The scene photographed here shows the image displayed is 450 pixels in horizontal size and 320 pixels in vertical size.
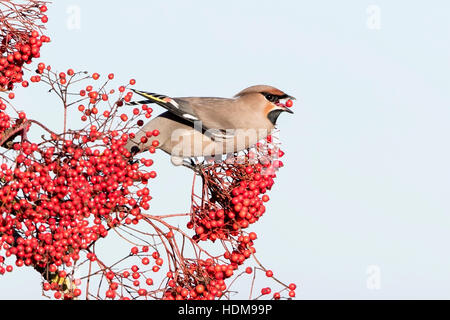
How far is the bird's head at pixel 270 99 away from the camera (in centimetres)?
735

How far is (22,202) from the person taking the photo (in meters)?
5.43

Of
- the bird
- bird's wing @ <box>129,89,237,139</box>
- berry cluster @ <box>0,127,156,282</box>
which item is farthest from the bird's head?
berry cluster @ <box>0,127,156,282</box>

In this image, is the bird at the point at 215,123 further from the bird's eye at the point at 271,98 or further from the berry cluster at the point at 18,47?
the berry cluster at the point at 18,47

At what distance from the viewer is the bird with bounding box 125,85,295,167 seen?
7.32m

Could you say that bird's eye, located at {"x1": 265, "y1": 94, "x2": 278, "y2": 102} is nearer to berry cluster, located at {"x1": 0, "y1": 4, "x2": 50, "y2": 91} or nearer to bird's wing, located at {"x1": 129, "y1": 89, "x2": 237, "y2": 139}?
bird's wing, located at {"x1": 129, "y1": 89, "x2": 237, "y2": 139}

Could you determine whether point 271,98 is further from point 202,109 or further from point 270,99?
point 202,109

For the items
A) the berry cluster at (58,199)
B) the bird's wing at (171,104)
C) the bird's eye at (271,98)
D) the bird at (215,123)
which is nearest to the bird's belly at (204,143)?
the bird at (215,123)

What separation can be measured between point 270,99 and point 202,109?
65 cm

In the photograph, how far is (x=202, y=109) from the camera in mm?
7598

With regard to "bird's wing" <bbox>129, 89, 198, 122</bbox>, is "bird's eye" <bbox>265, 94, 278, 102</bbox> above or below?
above
